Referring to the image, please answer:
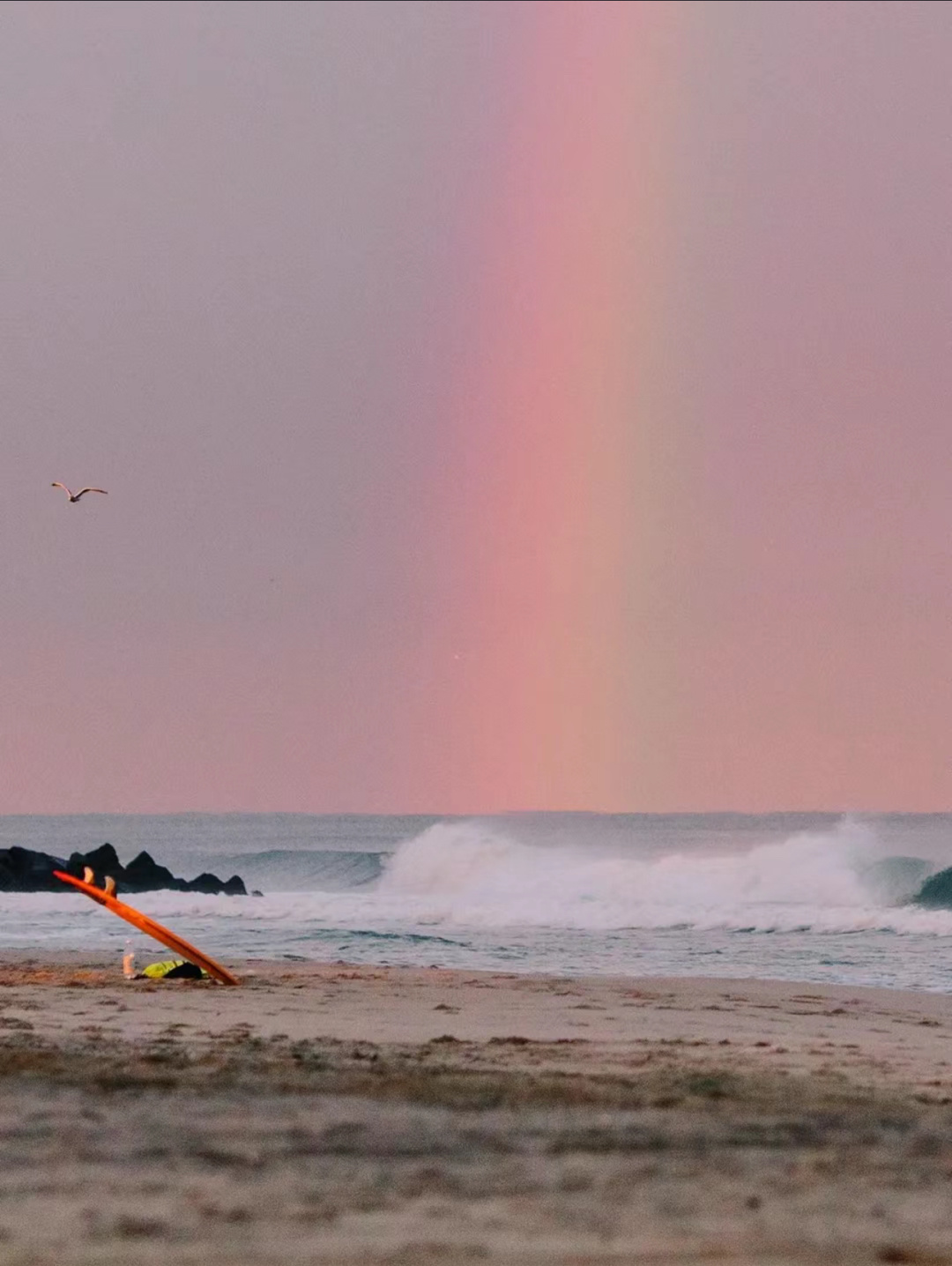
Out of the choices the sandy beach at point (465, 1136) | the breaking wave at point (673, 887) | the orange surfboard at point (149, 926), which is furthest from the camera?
the breaking wave at point (673, 887)

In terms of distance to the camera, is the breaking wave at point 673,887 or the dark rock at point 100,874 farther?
the dark rock at point 100,874

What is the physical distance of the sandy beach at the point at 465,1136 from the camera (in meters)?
5.80

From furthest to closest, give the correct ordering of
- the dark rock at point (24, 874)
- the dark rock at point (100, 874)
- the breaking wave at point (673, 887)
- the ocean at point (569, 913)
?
1. the dark rock at point (100, 874)
2. the dark rock at point (24, 874)
3. the breaking wave at point (673, 887)
4. the ocean at point (569, 913)

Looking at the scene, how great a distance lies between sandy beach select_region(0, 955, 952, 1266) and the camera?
5.80 meters

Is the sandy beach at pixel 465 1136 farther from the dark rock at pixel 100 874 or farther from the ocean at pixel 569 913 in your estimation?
the dark rock at pixel 100 874

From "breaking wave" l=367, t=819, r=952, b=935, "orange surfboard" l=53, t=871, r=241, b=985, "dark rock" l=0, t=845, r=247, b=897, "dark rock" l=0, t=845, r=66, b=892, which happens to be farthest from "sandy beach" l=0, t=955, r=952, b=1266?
"dark rock" l=0, t=845, r=247, b=897

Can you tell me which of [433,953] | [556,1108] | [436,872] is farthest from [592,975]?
[436,872]

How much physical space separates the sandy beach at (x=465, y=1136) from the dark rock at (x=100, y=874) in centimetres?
2924

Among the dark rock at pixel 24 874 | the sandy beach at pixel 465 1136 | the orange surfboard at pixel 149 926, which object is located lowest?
the sandy beach at pixel 465 1136

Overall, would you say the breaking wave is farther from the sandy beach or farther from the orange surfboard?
the sandy beach

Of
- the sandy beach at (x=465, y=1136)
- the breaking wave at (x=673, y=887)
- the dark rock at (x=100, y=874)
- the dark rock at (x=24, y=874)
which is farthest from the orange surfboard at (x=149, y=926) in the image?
the dark rock at (x=100, y=874)

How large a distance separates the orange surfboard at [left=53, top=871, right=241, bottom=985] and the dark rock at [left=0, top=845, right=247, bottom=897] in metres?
25.9

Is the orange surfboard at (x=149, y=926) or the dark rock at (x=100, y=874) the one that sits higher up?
the dark rock at (x=100, y=874)

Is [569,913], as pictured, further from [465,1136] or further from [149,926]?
[465,1136]
